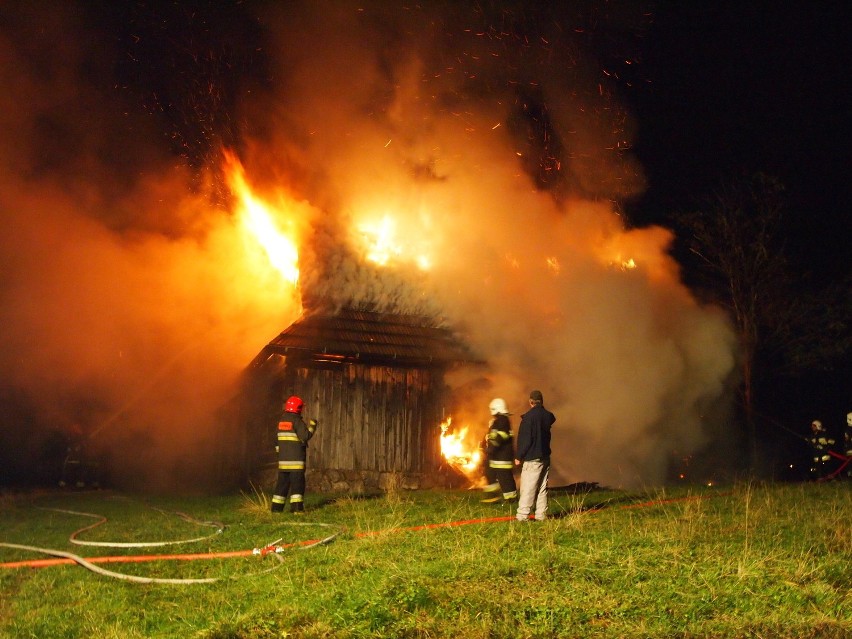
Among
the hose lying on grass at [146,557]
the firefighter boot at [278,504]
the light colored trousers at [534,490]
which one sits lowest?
the hose lying on grass at [146,557]

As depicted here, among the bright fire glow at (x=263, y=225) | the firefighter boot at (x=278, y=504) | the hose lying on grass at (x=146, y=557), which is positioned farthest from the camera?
the bright fire glow at (x=263, y=225)

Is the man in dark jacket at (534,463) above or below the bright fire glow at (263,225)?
below

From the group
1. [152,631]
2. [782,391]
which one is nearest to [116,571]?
[152,631]

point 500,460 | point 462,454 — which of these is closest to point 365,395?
point 462,454

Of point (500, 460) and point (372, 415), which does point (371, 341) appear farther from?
point (500, 460)

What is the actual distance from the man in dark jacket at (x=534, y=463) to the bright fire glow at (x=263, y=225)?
1165 cm

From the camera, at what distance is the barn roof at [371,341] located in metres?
18.9

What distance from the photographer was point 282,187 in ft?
74.1

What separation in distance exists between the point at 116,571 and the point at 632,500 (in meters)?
8.76

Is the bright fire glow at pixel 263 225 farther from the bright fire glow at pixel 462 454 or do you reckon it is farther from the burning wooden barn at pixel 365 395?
the bright fire glow at pixel 462 454

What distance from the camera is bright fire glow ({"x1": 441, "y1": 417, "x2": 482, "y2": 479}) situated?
19.9 m

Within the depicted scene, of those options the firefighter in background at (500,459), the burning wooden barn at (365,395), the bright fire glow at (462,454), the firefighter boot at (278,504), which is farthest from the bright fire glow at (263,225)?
the firefighter in background at (500,459)

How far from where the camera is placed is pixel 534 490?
436 inches

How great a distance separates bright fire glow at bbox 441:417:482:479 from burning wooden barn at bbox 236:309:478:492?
197 millimetres
